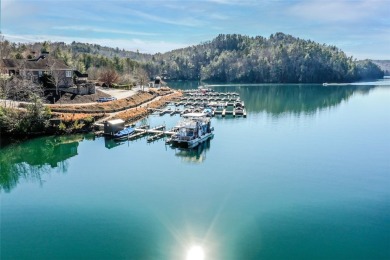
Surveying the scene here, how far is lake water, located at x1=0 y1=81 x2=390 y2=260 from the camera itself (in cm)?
2255

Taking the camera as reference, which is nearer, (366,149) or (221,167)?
(221,167)

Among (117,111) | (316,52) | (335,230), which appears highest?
(316,52)

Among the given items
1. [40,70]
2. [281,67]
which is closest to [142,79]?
[40,70]

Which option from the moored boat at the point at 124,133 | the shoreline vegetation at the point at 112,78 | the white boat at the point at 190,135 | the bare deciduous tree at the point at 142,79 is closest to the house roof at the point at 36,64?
the shoreline vegetation at the point at 112,78

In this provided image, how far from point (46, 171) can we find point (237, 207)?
23.0 m

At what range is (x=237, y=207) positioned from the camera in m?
28.5

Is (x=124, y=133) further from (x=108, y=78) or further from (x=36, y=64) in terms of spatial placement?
(x=108, y=78)

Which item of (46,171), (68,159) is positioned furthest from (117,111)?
(46,171)

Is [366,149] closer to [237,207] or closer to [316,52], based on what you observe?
[237,207]

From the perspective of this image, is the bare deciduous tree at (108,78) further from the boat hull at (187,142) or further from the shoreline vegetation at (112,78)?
the boat hull at (187,142)

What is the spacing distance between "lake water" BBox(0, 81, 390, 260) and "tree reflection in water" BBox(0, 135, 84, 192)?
4.7 inches

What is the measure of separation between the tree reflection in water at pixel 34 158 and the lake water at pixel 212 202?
0.12m

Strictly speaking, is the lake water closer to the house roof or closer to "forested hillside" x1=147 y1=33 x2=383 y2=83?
the house roof

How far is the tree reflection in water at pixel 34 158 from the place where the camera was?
37250 mm
